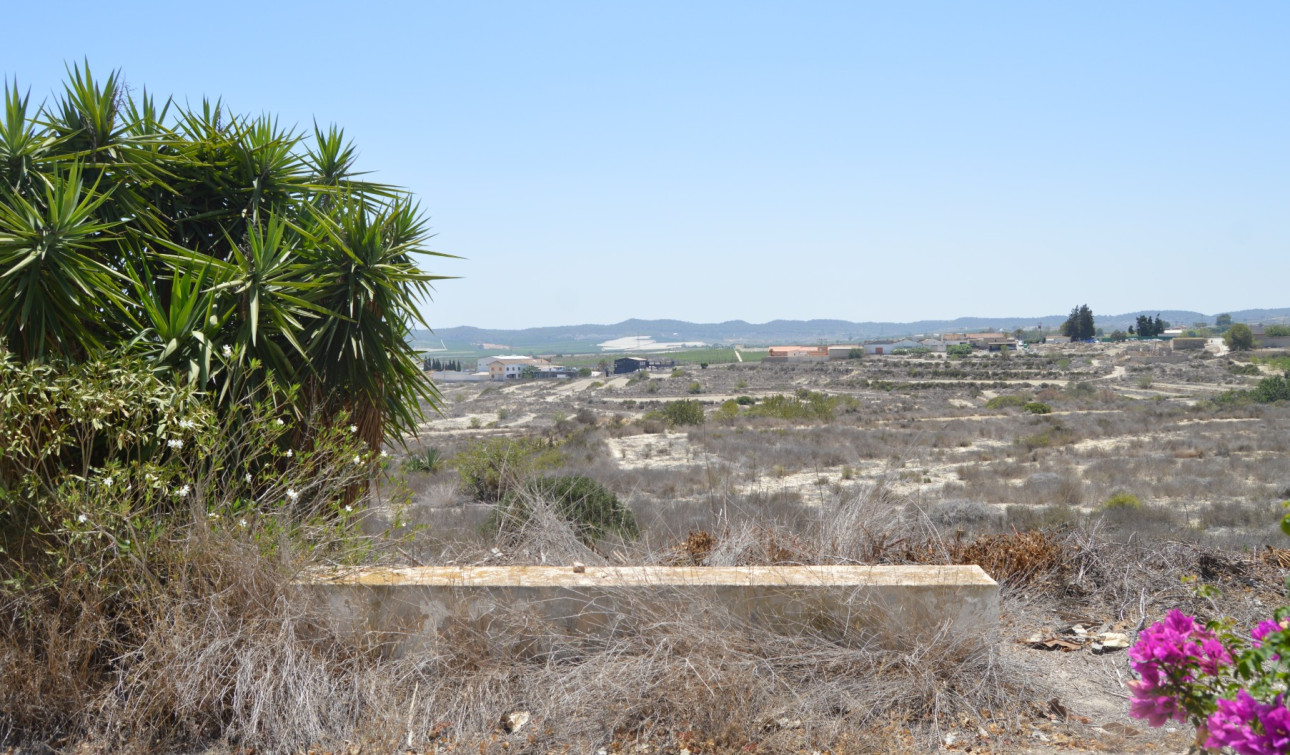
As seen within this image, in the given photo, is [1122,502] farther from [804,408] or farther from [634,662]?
[804,408]

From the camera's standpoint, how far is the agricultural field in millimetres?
3652

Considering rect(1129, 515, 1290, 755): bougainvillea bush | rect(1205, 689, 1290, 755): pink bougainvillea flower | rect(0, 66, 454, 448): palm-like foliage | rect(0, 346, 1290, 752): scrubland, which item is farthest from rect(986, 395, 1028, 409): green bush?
rect(1205, 689, 1290, 755): pink bougainvillea flower

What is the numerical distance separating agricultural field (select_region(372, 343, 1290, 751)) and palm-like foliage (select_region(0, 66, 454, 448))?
1.06 metres

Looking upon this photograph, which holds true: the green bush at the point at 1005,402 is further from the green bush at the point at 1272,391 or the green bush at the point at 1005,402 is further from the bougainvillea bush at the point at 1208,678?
the bougainvillea bush at the point at 1208,678

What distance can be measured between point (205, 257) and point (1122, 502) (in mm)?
14571

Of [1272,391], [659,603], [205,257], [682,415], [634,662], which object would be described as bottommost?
[1272,391]

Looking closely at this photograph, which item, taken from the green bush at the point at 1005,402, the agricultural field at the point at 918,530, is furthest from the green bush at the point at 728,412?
the green bush at the point at 1005,402

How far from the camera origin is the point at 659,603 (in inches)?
159

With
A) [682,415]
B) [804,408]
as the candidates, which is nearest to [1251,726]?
[682,415]

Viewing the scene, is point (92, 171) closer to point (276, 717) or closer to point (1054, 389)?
point (276, 717)

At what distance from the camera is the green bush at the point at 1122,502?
1396cm

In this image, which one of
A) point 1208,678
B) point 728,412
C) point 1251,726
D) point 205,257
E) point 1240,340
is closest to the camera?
point 1251,726

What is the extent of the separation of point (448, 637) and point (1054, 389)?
167 ft

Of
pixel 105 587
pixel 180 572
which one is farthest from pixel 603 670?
pixel 105 587
